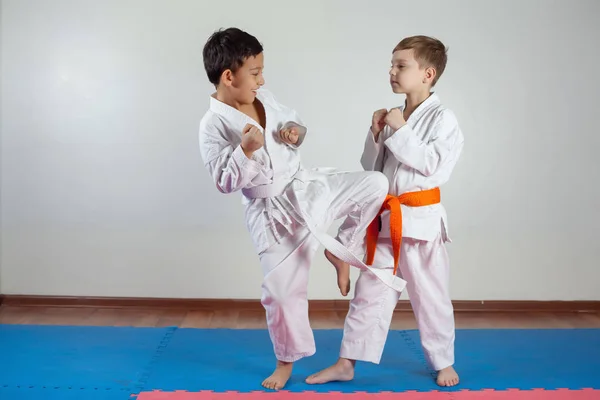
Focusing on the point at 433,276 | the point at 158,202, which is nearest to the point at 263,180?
the point at 433,276

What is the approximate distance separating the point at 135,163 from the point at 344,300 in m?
1.60

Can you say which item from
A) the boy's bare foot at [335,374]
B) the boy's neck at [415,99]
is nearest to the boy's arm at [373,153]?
the boy's neck at [415,99]

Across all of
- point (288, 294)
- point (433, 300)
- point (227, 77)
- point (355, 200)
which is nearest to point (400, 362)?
point (433, 300)

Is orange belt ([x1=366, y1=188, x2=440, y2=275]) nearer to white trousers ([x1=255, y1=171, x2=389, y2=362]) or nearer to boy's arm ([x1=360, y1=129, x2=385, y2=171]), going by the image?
white trousers ([x1=255, y1=171, x2=389, y2=362])

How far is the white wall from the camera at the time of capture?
443 cm

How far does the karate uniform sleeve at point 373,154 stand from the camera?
10.5 feet

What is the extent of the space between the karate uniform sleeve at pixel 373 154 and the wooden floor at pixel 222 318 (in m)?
1.36

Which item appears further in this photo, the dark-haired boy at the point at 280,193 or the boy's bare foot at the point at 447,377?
the boy's bare foot at the point at 447,377

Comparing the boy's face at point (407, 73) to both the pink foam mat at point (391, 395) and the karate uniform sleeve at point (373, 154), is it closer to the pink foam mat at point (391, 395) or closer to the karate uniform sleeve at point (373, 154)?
the karate uniform sleeve at point (373, 154)

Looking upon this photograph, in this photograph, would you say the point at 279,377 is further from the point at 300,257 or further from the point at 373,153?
the point at 373,153

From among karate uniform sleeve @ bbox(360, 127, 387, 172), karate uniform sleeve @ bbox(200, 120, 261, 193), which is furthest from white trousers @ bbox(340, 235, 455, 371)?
karate uniform sleeve @ bbox(200, 120, 261, 193)

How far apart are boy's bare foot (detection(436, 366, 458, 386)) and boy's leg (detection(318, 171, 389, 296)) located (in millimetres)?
662

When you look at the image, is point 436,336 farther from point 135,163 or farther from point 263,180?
point 135,163

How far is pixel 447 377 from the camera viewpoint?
10.3 ft
